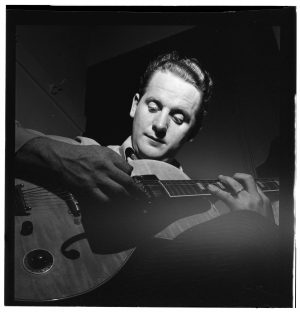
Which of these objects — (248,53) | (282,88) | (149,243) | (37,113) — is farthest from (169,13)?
(149,243)

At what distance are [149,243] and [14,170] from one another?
60 cm

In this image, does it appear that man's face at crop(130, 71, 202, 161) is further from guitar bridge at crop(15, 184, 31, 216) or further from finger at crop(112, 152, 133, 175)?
guitar bridge at crop(15, 184, 31, 216)

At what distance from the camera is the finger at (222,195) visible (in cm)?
177

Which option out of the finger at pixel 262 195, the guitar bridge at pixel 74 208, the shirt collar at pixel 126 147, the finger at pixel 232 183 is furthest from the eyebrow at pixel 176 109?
the guitar bridge at pixel 74 208

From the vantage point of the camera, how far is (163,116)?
182 cm

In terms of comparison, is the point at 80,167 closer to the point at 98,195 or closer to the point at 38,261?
the point at 98,195

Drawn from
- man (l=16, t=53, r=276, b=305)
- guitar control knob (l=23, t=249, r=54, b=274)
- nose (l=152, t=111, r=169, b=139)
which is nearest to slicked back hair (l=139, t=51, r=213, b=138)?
man (l=16, t=53, r=276, b=305)

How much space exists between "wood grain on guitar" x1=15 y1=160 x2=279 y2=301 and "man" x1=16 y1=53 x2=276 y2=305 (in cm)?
5

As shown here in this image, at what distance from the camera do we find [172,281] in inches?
68.5

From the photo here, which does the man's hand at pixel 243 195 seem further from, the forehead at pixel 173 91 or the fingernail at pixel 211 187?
the forehead at pixel 173 91

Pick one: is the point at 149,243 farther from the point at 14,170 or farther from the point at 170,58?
the point at 170,58

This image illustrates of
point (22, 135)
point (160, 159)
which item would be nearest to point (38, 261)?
point (22, 135)

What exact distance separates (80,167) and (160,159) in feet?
1.08

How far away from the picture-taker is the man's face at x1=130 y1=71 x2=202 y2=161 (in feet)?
5.99
